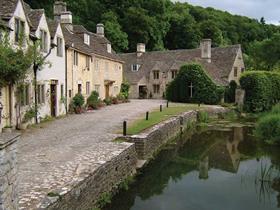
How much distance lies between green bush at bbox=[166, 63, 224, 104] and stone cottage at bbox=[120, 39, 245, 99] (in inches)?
306

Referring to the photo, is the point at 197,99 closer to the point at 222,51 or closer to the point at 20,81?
the point at 222,51

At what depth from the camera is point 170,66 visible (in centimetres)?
6384

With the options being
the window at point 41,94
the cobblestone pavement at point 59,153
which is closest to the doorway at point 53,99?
the window at point 41,94

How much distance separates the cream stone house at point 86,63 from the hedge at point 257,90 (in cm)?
1612

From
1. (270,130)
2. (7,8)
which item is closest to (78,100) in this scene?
(7,8)

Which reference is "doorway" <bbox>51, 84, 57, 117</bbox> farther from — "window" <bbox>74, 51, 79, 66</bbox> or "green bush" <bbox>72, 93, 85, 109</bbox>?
"window" <bbox>74, 51, 79, 66</bbox>

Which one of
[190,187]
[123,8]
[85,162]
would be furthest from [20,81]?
[123,8]

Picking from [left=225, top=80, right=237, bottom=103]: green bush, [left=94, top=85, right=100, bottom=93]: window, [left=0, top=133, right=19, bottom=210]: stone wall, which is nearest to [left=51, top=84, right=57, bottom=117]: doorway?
[left=94, top=85, right=100, bottom=93]: window

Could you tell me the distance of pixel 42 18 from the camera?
26453 mm

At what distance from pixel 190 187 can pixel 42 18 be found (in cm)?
1597

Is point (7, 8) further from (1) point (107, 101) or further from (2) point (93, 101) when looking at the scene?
(1) point (107, 101)

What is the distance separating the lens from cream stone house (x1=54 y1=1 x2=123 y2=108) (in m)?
34.0

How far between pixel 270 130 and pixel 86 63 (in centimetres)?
1907

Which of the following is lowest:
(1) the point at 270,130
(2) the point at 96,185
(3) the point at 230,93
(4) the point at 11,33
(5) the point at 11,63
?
(2) the point at 96,185
